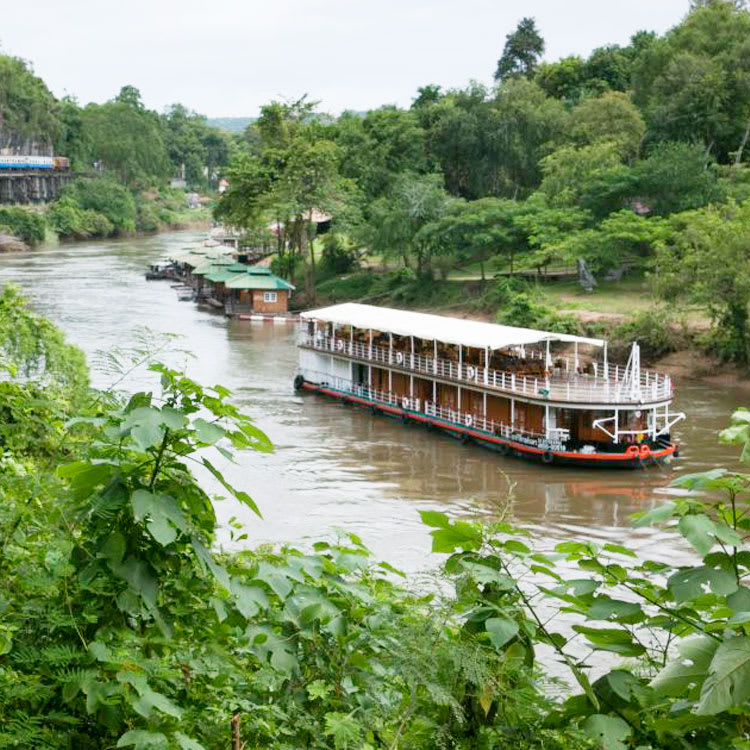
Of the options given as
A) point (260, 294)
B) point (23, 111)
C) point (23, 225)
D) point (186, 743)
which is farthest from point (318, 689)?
point (23, 111)

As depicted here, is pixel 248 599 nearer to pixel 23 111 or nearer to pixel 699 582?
pixel 699 582

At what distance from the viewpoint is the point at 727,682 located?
3041 mm

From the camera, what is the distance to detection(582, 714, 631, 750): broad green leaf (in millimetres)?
3564

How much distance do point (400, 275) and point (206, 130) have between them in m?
108

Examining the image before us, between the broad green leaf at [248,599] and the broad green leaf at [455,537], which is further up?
the broad green leaf at [455,537]

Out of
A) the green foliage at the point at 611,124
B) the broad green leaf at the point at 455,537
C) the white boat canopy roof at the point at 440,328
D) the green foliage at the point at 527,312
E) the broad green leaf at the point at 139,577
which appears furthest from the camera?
the green foliage at the point at 611,124

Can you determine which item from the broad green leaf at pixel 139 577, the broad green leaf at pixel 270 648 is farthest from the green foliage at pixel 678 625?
the broad green leaf at pixel 139 577

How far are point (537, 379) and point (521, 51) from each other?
70532 mm

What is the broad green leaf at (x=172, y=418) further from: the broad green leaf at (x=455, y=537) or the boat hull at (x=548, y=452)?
the boat hull at (x=548, y=452)

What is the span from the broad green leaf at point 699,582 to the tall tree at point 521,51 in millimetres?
93534

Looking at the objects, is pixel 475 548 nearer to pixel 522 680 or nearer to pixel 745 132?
pixel 522 680

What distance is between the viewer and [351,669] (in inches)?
172

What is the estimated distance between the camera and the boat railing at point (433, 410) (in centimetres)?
2809

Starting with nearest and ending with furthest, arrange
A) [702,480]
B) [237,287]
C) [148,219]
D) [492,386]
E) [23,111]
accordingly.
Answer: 1. [702,480]
2. [492,386]
3. [237,287]
4. [148,219]
5. [23,111]
